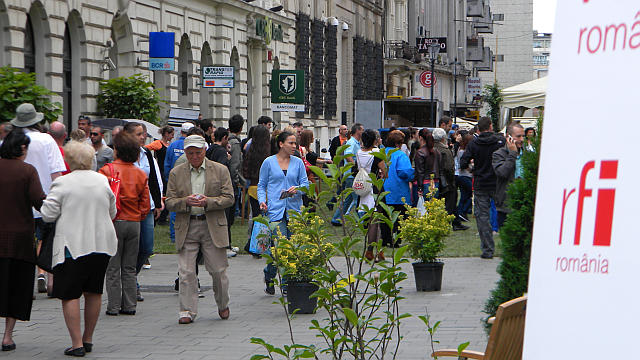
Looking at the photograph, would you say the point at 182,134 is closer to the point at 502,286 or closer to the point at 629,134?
the point at 502,286

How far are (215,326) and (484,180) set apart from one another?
6452 mm

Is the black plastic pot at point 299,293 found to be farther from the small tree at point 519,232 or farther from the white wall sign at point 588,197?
the white wall sign at point 588,197

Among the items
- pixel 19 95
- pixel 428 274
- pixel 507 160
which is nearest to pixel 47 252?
pixel 428 274

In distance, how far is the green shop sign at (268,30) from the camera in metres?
36.4

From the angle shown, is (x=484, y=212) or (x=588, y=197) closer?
(x=588, y=197)

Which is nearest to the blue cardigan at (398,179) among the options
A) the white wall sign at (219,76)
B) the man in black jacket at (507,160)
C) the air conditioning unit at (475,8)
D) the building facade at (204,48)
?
the man in black jacket at (507,160)

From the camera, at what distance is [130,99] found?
22406 millimetres

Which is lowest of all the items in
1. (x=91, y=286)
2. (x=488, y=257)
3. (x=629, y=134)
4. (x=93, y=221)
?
(x=488, y=257)

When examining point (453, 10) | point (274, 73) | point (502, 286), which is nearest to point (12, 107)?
point (502, 286)

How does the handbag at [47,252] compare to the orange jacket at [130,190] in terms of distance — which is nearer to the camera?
the handbag at [47,252]

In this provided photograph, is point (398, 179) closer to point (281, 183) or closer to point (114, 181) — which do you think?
point (281, 183)

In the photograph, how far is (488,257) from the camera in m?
14.5

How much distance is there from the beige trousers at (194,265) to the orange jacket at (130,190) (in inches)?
23.9

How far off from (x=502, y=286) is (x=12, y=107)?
810 cm
